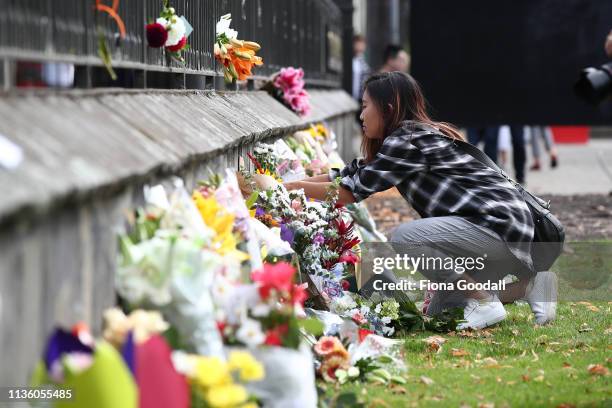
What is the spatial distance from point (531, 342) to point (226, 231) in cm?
237

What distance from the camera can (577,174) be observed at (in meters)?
18.7

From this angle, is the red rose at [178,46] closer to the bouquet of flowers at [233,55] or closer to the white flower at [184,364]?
the bouquet of flowers at [233,55]

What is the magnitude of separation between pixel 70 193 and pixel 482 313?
12.8ft

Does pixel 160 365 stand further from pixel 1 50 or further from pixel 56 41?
pixel 56 41

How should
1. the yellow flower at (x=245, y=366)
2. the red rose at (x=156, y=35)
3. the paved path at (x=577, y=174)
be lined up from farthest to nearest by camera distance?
the paved path at (x=577, y=174)
the red rose at (x=156, y=35)
the yellow flower at (x=245, y=366)

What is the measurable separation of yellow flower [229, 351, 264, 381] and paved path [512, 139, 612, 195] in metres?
11.9

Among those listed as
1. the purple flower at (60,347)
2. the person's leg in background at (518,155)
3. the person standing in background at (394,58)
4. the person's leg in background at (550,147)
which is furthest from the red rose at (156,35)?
the person's leg in background at (550,147)

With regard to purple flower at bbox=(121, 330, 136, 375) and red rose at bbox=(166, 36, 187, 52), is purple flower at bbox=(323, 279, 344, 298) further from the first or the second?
purple flower at bbox=(121, 330, 136, 375)

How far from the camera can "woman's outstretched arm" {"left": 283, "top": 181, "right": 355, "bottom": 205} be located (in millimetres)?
6828

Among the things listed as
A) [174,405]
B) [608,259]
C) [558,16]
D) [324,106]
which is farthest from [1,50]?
[558,16]

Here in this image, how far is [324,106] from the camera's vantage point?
558 inches

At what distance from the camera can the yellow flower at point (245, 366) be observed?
3.85 m

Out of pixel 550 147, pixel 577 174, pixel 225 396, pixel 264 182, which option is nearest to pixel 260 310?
pixel 225 396

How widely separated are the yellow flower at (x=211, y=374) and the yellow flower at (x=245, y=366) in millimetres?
102
